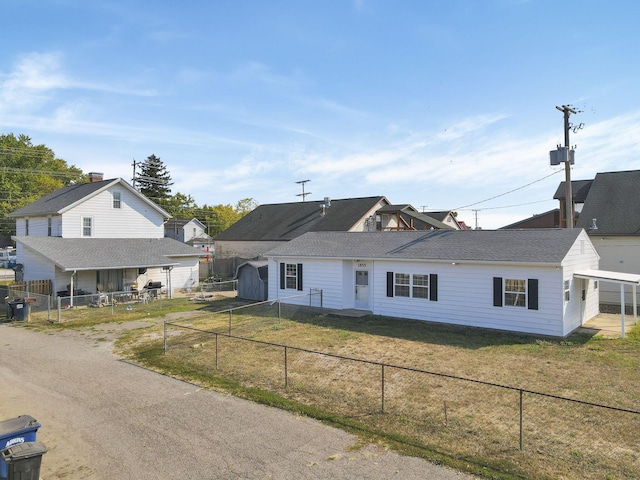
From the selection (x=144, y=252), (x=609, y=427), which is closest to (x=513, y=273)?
(x=609, y=427)

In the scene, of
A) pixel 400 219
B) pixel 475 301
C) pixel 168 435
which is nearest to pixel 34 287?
pixel 168 435

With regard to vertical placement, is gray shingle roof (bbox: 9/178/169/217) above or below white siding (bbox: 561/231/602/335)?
above

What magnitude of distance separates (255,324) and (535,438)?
13.4 meters

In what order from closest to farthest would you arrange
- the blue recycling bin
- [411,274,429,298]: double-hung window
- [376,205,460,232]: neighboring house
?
the blue recycling bin, [411,274,429,298]: double-hung window, [376,205,460,232]: neighboring house

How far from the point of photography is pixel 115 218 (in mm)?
32656

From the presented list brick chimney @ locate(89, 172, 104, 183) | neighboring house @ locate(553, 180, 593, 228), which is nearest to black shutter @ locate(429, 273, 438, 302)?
neighboring house @ locate(553, 180, 593, 228)

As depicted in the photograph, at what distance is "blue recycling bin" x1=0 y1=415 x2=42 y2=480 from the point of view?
6.58 m

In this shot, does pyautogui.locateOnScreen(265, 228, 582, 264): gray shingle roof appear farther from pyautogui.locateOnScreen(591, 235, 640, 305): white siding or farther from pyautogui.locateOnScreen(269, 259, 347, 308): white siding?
pyautogui.locateOnScreen(591, 235, 640, 305): white siding

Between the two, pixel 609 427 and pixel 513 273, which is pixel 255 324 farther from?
pixel 609 427

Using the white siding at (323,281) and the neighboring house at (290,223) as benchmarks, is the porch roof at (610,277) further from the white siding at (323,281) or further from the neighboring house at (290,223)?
the neighboring house at (290,223)

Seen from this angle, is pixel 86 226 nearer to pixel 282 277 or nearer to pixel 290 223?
pixel 282 277

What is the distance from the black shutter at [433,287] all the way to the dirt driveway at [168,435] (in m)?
11.7

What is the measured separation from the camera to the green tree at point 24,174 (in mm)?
65688

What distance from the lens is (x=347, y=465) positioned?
24.0 feet
